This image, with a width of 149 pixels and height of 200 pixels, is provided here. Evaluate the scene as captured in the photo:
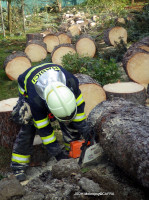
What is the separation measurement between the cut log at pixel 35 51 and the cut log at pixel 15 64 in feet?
5.37

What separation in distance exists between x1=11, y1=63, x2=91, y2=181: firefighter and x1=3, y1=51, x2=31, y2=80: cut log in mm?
3980

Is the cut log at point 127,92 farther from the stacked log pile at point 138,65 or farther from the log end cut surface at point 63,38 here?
the log end cut surface at point 63,38

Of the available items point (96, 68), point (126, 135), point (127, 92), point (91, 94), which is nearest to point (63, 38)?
point (96, 68)

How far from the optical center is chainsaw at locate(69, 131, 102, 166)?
338cm

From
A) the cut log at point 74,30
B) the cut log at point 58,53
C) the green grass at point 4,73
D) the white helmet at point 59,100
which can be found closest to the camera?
the white helmet at point 59,100

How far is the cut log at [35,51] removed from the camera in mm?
9273

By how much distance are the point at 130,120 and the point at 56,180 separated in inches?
A: 42.9

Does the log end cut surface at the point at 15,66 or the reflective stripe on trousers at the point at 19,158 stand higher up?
the log end cut surface at the point at 15,66

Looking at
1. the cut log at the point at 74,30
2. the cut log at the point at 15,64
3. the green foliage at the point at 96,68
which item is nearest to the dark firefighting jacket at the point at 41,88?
the green foliage at the point at 96,68

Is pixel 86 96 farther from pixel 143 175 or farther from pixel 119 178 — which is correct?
pixel 143 175

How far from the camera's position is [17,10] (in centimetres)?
1398

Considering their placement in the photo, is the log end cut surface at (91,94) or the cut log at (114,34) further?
the cut log at (114,34)

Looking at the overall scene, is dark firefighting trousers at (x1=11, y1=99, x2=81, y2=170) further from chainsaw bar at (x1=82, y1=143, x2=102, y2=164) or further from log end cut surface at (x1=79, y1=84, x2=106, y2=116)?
log end cut surface at (x1=79, y1=84, x2=106, y2=116)

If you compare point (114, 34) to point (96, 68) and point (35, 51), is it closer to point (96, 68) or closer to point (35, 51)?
point (35, 51)
